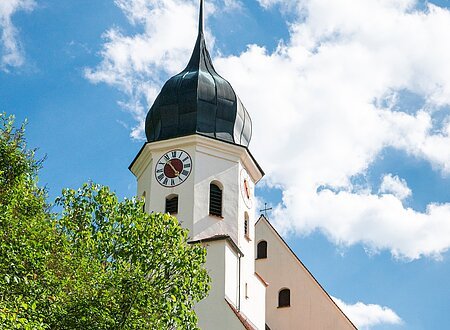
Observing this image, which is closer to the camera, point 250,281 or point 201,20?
point 250,281

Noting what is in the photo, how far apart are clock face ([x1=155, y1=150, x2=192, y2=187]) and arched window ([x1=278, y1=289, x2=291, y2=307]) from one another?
6103 mm

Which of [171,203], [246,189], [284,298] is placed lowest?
[284,298]

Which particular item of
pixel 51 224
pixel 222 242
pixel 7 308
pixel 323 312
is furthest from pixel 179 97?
pixel 7 308

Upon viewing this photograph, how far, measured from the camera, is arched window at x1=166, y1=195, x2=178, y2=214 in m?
25.4

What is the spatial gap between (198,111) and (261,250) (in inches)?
236

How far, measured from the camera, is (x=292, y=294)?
94.3 feet

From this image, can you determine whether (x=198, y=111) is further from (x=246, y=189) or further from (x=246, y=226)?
(x=246, y=226)

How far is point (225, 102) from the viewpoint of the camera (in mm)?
27203

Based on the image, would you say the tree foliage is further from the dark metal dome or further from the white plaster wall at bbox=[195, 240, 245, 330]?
the dark metal dome

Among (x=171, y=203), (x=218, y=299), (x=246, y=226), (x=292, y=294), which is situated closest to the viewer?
(x=218, y=299)

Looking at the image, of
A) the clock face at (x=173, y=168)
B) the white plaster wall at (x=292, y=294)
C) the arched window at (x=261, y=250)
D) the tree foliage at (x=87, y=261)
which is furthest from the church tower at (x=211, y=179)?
the tree foliage at (x=87, y=261)

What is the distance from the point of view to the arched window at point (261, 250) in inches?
1163

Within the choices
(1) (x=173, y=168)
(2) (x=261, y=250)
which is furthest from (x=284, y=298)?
(1) (x=173, y=168)

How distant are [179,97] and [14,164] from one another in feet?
41.7
